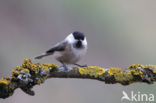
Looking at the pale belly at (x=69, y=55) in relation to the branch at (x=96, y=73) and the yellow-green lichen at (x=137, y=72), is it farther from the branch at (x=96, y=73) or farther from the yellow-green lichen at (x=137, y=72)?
the yellow-green lichen at (x=137, y=72)

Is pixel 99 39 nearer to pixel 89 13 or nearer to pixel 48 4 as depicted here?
pixel 89 13

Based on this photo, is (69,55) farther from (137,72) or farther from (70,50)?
(137,72)

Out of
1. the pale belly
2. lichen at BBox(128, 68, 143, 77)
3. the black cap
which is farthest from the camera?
the black cap

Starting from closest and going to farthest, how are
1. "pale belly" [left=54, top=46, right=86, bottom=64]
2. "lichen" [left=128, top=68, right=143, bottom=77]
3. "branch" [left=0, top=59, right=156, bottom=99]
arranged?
"branch" [left=0, top=59, right=156, bottom=99] → "lichen" [left=128, top=68, right=143, bottom=77] → "pale belly" [left=54, top=46, right=86, bottom=64]

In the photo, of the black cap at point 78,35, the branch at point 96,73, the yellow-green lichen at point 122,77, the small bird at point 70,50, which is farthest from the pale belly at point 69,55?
the yellow-green lichen at point 122,77

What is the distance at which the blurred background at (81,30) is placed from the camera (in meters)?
7.58

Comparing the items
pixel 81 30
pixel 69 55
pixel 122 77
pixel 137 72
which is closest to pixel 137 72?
pixel 137 72

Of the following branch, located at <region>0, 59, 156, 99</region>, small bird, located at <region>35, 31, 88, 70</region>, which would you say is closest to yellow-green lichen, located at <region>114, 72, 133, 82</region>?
branch, located at <region>0, 59, 156, 99</region>

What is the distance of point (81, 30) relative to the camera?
30.0 feet

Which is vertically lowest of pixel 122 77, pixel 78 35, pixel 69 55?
pixel 122 77

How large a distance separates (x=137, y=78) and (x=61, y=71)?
0.91 metres

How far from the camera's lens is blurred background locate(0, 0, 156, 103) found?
299 inches

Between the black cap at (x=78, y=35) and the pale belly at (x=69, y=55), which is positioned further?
the black cap at (x=78, y=35)

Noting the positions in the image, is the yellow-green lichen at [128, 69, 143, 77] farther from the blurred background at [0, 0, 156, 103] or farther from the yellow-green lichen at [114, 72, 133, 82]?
the blurred background at [0, 0, 156, 103]
